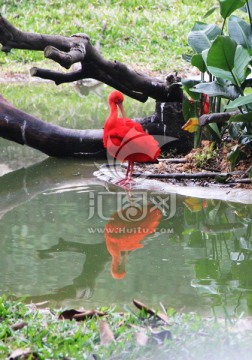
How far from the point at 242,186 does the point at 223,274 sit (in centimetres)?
214

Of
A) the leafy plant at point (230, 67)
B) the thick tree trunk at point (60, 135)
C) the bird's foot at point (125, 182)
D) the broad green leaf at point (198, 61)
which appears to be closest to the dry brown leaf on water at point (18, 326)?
the leafy plant at point (230, 67)

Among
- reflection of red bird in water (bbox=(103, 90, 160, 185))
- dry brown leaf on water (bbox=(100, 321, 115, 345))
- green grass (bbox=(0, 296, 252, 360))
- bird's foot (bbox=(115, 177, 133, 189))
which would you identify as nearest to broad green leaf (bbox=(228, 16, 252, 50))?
reflection of red bird in water (bbox=(103, 90, 160, 185))

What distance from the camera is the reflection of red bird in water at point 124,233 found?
5.23m

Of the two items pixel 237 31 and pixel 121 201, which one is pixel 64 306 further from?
pixel 237 31

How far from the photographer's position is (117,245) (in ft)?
18.5

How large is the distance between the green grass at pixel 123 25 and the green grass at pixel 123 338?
1315cm

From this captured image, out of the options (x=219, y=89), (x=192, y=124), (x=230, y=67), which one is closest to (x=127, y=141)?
(x=192, y=124)

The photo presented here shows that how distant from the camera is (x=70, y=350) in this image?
336cm

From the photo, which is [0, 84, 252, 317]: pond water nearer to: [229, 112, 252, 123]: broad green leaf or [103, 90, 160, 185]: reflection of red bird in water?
[103, 90, 160, 185]: reflection of red bird in water

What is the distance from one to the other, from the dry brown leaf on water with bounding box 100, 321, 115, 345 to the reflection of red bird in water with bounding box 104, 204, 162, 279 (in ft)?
4.26

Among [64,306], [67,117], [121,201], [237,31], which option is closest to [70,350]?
[64,306]

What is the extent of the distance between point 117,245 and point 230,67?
6.55 ft

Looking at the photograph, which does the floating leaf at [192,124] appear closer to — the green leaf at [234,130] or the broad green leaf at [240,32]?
the green leaf at [234,130]

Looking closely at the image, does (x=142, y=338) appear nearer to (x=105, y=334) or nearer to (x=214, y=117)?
(x=105, y=334)
